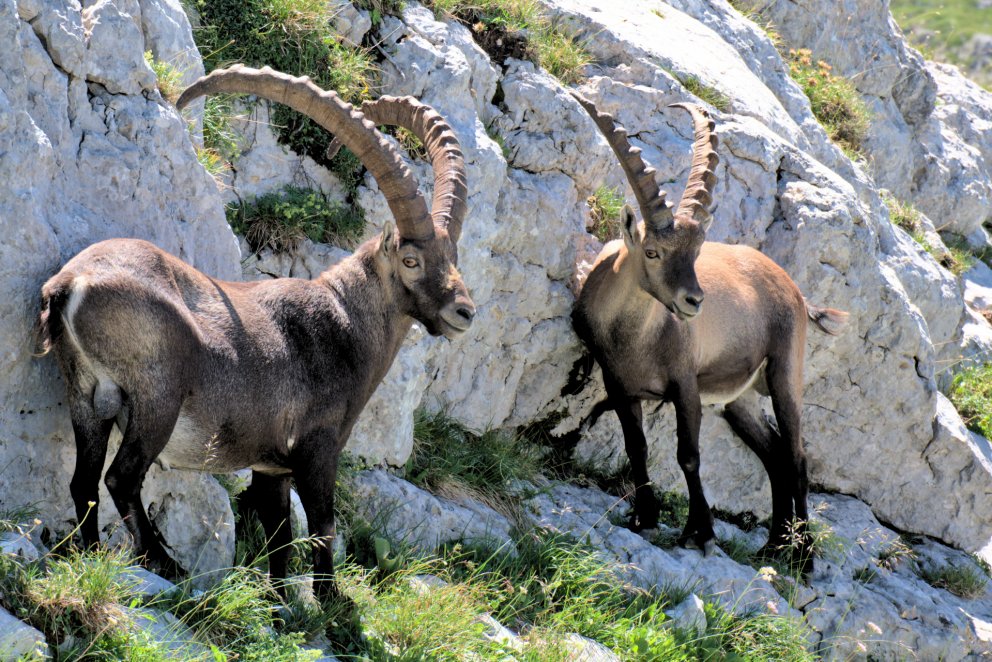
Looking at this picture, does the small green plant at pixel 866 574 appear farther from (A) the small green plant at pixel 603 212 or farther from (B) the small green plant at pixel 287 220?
(B) the small green plant at pixel 287 220

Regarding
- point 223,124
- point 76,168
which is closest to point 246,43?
point 223,124

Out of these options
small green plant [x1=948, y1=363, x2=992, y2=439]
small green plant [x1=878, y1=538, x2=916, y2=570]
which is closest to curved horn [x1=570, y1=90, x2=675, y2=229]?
small green plant [x1=878, y1=538, x2=916, y2=570]

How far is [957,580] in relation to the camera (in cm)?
1155

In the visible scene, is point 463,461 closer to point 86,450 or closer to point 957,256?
point 86,450

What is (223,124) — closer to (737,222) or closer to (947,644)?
(737,222)

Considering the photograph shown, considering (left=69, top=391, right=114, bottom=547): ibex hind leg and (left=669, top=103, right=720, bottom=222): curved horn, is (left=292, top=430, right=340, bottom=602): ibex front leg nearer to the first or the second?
(left=69, top=391, right=114, bottom=547): ibex hind leg

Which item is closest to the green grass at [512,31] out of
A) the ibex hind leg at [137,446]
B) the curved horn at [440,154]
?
the curved horn at [440,154]

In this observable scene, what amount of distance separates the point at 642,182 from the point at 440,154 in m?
2.39

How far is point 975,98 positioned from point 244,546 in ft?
52.0

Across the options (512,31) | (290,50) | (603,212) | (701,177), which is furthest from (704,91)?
(290,50)

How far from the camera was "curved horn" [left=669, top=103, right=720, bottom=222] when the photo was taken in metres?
9.18

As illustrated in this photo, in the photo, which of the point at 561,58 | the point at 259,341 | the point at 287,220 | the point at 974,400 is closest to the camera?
the point at 259,341

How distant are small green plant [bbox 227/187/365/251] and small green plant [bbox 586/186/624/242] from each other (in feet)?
9.10

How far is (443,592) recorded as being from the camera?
681cm
